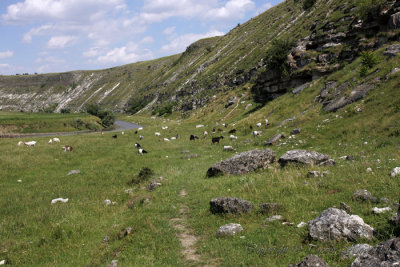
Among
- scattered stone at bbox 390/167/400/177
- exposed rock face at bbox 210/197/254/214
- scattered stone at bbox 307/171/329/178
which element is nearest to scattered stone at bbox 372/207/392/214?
scattered stone at bbox 390/167/400/177

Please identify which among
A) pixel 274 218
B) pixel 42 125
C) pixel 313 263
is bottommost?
pixel 274 218

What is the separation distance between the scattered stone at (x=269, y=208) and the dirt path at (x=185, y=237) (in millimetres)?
2592

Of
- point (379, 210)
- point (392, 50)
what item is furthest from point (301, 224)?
point (392, 50)

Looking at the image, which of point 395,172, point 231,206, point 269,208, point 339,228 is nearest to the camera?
point 339,228

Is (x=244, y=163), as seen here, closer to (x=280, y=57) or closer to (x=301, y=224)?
(x=301, y=224)

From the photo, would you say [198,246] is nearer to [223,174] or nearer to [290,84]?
[223,174]

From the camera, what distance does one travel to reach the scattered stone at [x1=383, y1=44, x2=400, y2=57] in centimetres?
2522

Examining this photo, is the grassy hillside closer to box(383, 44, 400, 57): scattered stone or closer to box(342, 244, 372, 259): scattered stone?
box(342, 244, 372, 259): scattered stone

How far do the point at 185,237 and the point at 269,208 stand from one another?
3090mm

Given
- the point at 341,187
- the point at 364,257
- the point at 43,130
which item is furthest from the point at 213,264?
the point at 43,130

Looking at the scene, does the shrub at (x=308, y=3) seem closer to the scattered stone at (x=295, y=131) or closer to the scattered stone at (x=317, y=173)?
the scattered stone at (x=295, y=131)

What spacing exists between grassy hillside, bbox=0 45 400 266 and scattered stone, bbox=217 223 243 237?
0.68 ft

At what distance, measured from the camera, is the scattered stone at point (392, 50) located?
82.7 feet

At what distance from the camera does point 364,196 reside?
8883mm
